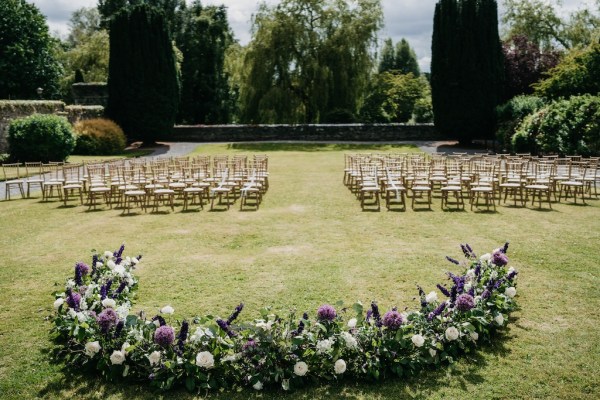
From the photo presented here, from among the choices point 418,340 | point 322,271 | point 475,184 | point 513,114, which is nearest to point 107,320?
point 418,340

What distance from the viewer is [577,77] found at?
26078mm

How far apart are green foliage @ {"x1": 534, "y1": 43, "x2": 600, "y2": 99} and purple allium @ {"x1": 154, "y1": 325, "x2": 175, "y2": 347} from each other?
86.3 feet

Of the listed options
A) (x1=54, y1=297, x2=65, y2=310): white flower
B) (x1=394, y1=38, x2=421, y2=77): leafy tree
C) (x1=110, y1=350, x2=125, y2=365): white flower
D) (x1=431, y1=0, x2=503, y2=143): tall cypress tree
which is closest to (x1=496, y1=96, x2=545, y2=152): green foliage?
(x1=431, y1=0, x2=503, y2=143): tall cypress tree

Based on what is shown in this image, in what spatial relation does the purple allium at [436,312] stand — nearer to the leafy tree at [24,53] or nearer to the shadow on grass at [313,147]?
the shadow on grass at [313,147]

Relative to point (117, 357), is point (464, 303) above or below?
above

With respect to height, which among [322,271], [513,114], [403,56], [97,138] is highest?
[403,56]

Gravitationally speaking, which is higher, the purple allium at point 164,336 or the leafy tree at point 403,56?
the leafy tree at point 403,56

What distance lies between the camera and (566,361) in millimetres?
4984

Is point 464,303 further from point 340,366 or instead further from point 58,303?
point 58,303

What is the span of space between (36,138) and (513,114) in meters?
23.8

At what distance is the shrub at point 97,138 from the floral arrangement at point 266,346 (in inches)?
931

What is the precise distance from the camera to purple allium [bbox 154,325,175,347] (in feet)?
14.9

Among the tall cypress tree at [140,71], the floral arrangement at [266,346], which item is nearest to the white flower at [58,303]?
the floral arrangement at [266,346]

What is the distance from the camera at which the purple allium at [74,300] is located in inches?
207
